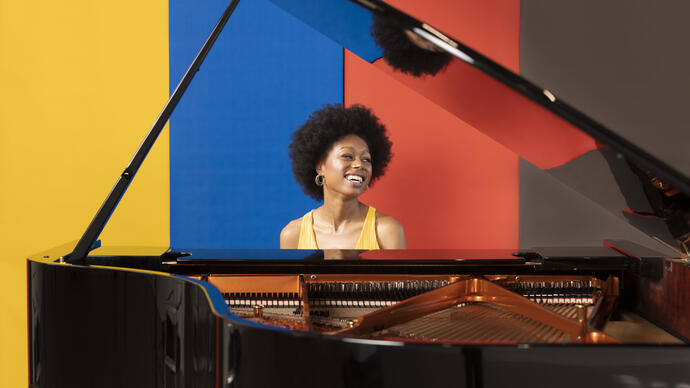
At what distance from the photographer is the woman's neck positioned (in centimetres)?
276

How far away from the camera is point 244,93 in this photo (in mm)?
3148

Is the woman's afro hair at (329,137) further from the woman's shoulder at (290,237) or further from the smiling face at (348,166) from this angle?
the woman's shoulder at (290,237)

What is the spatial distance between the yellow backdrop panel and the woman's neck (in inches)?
38.4

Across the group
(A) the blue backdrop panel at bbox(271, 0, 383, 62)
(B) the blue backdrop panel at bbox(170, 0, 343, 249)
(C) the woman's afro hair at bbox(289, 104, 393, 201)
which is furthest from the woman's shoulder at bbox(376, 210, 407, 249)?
(A) the blue backdrop panel at bbox(271, 0, 383, 62)

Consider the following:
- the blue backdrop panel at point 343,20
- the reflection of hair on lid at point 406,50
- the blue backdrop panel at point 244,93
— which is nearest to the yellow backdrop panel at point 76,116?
the blue backdrop panel at point 244,93

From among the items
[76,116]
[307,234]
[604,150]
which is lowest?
[307,234]

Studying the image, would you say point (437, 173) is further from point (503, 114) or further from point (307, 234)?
point (503, 114)

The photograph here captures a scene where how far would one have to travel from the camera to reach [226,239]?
10.5 feet

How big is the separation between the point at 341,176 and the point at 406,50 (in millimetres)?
1460

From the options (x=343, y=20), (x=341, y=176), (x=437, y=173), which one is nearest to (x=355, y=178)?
(x=341, y=176)

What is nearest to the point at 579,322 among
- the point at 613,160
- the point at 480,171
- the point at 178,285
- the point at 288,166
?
the point at 613,160

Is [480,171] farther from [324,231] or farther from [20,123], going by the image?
[20,123]

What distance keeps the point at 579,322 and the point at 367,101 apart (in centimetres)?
205

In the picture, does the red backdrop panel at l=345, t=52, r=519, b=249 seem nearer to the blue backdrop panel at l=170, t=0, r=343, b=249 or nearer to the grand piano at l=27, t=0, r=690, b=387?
the blue backdrop panel at l=170, t=0, r=343, b=249
